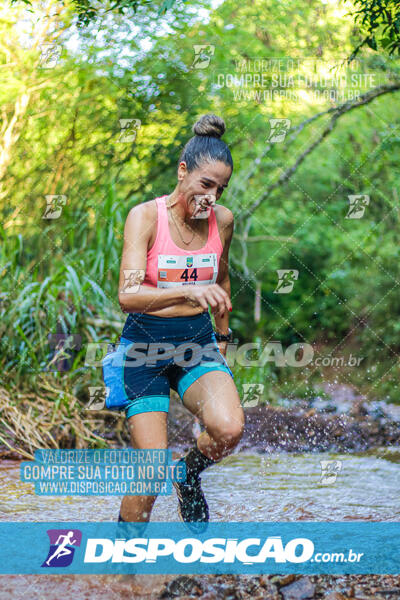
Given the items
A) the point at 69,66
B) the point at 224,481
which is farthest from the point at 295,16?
the point at 224,481

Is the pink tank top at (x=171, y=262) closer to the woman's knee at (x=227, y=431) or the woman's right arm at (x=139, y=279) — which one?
the woman's right arm at (x=139, y=279)

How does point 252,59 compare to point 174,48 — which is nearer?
point 174,48

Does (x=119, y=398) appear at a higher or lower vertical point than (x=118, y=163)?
higher

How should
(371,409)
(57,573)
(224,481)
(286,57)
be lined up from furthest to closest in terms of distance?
(286,57) < (371,409) < (224,481) < (57,573)

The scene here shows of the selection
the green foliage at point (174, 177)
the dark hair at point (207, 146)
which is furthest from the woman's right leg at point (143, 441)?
the green foliage at point (174, 177)

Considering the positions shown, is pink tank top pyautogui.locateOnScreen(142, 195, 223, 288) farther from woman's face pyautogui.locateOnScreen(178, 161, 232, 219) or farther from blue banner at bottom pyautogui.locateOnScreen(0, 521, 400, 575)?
blue banner at bottom pyautogui.locateOnScreen(0, 521, 400, 575)

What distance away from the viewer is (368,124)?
22.9 ft

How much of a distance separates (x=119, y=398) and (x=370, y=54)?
448cm

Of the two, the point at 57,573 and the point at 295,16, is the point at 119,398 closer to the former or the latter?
the point at 57,573

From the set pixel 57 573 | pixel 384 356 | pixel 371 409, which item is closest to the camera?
pixel 57 573

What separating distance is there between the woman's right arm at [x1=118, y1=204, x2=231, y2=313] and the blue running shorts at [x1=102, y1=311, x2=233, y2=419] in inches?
4.5

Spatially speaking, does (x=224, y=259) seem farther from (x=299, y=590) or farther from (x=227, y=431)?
(x=299, y=590)

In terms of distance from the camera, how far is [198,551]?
2.67 meters

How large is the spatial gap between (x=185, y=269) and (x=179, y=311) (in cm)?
17
